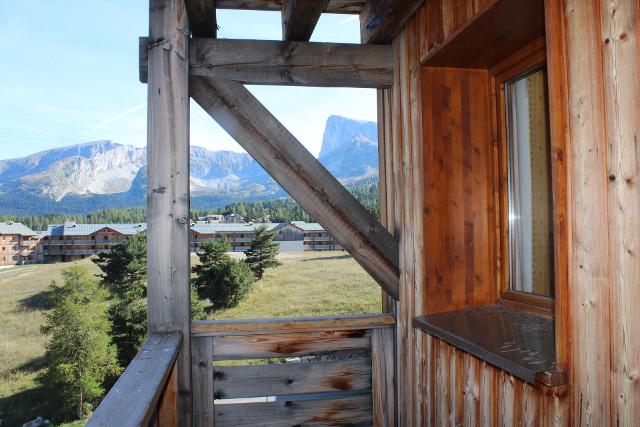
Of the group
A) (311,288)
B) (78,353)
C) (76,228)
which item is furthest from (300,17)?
(76,228)

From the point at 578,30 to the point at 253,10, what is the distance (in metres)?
1.42

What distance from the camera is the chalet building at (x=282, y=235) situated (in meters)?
8.67

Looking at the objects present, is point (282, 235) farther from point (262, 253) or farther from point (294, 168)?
point (294, 168)

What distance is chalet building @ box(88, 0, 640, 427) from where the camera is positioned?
144 centimetres

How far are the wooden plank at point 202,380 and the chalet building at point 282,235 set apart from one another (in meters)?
2.80

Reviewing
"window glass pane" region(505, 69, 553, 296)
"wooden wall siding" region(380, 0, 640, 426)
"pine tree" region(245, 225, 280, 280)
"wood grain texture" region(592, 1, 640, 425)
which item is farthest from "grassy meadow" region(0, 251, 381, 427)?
"wood grain texture" region(592, 1, 640, 425)

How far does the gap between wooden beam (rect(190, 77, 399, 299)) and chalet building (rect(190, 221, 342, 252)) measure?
2729 mm

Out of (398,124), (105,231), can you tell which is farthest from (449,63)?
(105,231)

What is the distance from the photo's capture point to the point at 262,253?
1859 centimetres

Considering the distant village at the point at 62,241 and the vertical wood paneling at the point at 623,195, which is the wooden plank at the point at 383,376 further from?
the distant village at the point at 62,241

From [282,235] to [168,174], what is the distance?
10.6 metres

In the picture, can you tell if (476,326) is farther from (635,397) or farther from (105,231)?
(105,231)

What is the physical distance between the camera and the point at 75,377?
20.6 metres

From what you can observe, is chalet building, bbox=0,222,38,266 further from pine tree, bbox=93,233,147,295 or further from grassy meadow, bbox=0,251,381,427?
pine tree, bbox=93,233,147,295
